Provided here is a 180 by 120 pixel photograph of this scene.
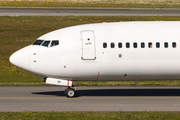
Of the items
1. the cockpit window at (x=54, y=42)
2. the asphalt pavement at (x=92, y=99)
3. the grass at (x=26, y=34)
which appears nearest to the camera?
the asphalt pavement at (x=92, y=99)

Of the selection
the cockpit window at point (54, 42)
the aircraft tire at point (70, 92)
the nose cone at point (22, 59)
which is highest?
the cockpit window at point (54, 42)

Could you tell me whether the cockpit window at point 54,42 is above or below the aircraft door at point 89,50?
above

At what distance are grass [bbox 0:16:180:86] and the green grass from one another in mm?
9129

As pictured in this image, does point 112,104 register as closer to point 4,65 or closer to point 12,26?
point 4,65

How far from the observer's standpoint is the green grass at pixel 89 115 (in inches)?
593

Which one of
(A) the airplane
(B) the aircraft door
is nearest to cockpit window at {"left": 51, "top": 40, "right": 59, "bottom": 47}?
(A) the airplane

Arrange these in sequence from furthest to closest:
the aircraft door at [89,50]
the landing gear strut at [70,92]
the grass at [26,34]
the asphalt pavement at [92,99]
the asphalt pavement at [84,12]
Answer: the asphalt pavement at [84,12] → the grass at [26,34] → the landing gear strut at [70,92] → the aircraft door at [89,50] → the asphalt pavement at [92,99]

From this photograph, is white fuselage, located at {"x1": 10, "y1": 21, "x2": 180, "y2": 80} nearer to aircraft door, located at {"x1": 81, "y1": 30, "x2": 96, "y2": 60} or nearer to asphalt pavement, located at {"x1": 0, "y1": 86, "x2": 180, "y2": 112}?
aircraft door, located at {"x1": 81, "y1": 30, "x2": 96, "y2": 60}

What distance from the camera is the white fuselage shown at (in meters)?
19.2

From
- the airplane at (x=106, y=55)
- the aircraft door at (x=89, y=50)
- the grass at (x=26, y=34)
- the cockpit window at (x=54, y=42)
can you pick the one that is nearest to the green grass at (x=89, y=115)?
Answer: the airplane at (x=106, y=55)

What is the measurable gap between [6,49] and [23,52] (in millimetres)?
18185

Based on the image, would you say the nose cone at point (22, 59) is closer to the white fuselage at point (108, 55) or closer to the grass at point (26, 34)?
the white fuselage at point (108, 55)

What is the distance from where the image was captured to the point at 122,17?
4866cm

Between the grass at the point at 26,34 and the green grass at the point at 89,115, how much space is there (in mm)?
9129
